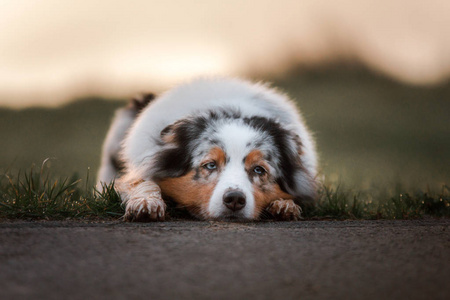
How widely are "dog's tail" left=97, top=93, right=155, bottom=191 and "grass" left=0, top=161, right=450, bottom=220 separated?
1751 millimetres

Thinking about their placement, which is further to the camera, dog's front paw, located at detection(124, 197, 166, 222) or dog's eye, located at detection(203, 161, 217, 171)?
dog's eye, located at detection(203, 161, 217, 171)

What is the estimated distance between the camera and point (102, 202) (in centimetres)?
454

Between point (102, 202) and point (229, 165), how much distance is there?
1.10 meters

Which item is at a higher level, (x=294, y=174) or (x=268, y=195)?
(x=294, y=174)

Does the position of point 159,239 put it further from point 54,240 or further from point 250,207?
point 250,207

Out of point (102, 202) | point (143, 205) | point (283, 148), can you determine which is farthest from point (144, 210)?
point (283, 148)

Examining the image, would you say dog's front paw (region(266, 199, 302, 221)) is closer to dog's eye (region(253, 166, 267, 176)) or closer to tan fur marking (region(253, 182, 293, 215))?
tan fur marking (region(253, 182, 293, 215))

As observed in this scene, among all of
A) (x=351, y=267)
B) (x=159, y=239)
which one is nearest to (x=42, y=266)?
(x=159, y=239)

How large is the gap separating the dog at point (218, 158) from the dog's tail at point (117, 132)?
3.96 ft

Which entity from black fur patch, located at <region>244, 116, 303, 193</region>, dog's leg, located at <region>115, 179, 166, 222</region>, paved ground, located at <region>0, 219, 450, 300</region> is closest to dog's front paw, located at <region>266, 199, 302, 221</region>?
black fur patch, located at <region>244, 116, 303, 193</region>

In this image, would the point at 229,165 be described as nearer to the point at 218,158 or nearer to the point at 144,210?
the point at 218,158

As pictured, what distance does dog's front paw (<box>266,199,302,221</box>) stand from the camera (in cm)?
478

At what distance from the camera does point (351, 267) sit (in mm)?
2467

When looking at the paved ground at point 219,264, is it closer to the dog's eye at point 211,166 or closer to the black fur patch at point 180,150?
the dog's eye at point 211,166
